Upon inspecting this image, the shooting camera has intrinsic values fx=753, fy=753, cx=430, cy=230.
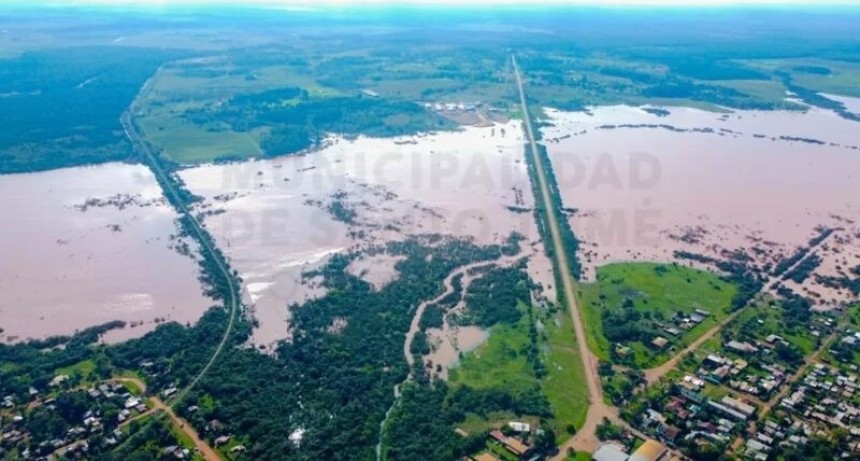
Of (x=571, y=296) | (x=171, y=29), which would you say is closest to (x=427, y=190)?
(x=571, y=296)

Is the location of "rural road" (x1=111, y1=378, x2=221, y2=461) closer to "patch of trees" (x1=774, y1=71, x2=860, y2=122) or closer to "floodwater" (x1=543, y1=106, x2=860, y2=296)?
"floodwater" (x1=543, y1=106, x2=860, y2=296)

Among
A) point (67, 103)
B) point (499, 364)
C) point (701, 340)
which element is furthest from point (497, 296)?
point (67, 103)

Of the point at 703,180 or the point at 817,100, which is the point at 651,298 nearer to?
the point at 703,180

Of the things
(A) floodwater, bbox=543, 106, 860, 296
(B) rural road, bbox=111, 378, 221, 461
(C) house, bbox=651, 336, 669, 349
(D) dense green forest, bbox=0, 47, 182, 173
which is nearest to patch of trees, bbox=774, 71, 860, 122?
(A) floodwater, bbox=543, 106, 860, 296

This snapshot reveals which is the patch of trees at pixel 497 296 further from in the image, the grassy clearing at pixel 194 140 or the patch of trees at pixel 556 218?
the grassy clearing at pixel 194 140

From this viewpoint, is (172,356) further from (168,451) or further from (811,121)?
(811,121)
